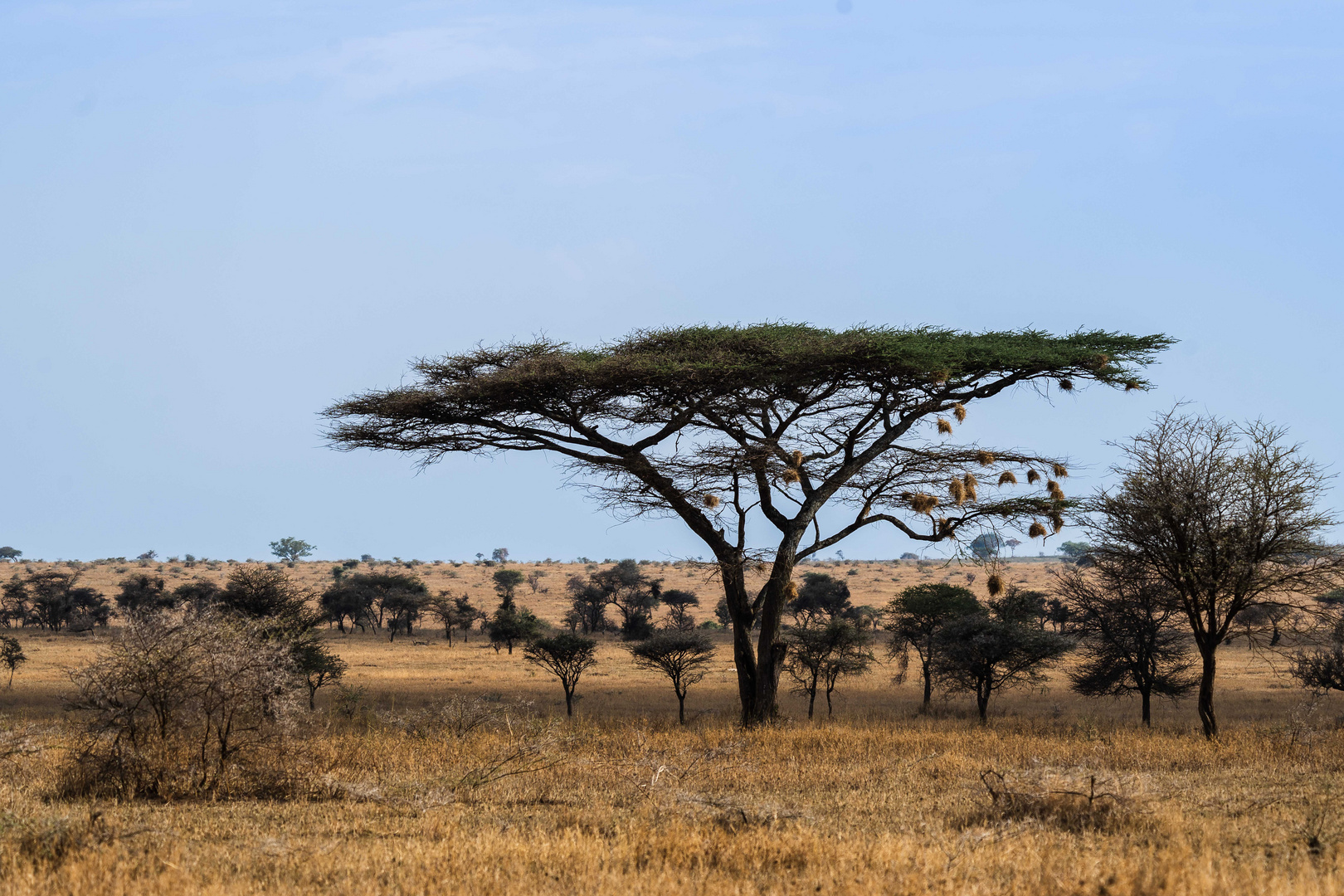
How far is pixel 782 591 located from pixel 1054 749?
641 cm

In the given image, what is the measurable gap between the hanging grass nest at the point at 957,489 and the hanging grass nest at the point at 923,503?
396 millimetres

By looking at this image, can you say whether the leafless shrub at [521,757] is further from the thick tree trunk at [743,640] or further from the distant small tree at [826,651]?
the distant small tree at [826,651]

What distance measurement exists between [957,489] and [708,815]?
12.4m

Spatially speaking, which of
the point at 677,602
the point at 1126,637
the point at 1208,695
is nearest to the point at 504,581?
the point at 677,602

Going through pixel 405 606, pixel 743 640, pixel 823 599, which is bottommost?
pixel 405 606

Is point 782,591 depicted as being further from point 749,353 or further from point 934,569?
point 934,569

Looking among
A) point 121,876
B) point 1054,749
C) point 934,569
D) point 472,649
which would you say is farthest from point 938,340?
point 934,569

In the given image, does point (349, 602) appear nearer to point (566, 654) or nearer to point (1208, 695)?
point (566, 654)

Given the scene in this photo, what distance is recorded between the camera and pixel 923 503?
20.4 metres

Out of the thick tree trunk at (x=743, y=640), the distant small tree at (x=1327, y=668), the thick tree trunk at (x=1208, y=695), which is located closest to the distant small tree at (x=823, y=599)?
the distant small tree at (x=1327, y=668)

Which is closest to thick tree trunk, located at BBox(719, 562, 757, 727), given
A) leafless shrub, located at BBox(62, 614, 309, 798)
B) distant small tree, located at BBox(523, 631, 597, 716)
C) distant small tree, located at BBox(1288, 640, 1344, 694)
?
leafless shrub, located at BBox(62, 614, 309, 798)

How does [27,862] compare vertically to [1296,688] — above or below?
above

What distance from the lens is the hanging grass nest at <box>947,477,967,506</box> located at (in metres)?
20.2

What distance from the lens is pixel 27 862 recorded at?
7.77 meters
